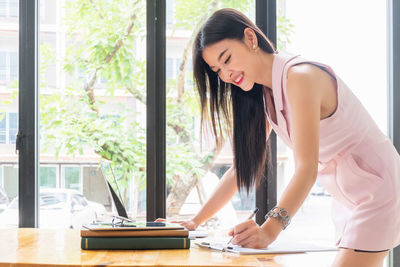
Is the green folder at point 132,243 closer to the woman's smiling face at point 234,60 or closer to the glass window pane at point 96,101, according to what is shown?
the woman's smiling face at point 234,60

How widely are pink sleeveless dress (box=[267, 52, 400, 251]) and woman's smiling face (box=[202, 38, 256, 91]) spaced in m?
0.16

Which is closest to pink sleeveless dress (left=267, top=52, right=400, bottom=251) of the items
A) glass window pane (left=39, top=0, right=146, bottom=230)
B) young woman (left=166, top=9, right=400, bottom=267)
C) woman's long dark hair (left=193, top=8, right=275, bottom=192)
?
young woman (left=166, top=9, right=400, bottom=267)

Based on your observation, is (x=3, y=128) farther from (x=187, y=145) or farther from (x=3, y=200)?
(x=187, y=145)

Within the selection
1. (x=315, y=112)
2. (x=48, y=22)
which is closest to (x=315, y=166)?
(x=315, y=112)

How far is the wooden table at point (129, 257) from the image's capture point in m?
1.30

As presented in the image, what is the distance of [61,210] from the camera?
2.67m

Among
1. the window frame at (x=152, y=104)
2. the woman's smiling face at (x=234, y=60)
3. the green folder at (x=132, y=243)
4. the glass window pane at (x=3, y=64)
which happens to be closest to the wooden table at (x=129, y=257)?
the green folder at (x=132, y=243)

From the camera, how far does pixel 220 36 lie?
64.9 inches

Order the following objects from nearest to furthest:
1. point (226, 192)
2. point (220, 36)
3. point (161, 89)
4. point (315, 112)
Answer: point (315, 112) → point (220, 36) → point (226, 192) → point (161, 89)

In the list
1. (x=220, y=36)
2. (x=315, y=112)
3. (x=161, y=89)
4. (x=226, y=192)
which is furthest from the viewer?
(x=161, y=89)

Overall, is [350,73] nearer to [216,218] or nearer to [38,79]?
[216,218]

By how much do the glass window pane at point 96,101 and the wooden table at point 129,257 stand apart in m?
1.02

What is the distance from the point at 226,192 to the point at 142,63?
105 cm

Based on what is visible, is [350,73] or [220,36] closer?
[220,36]
